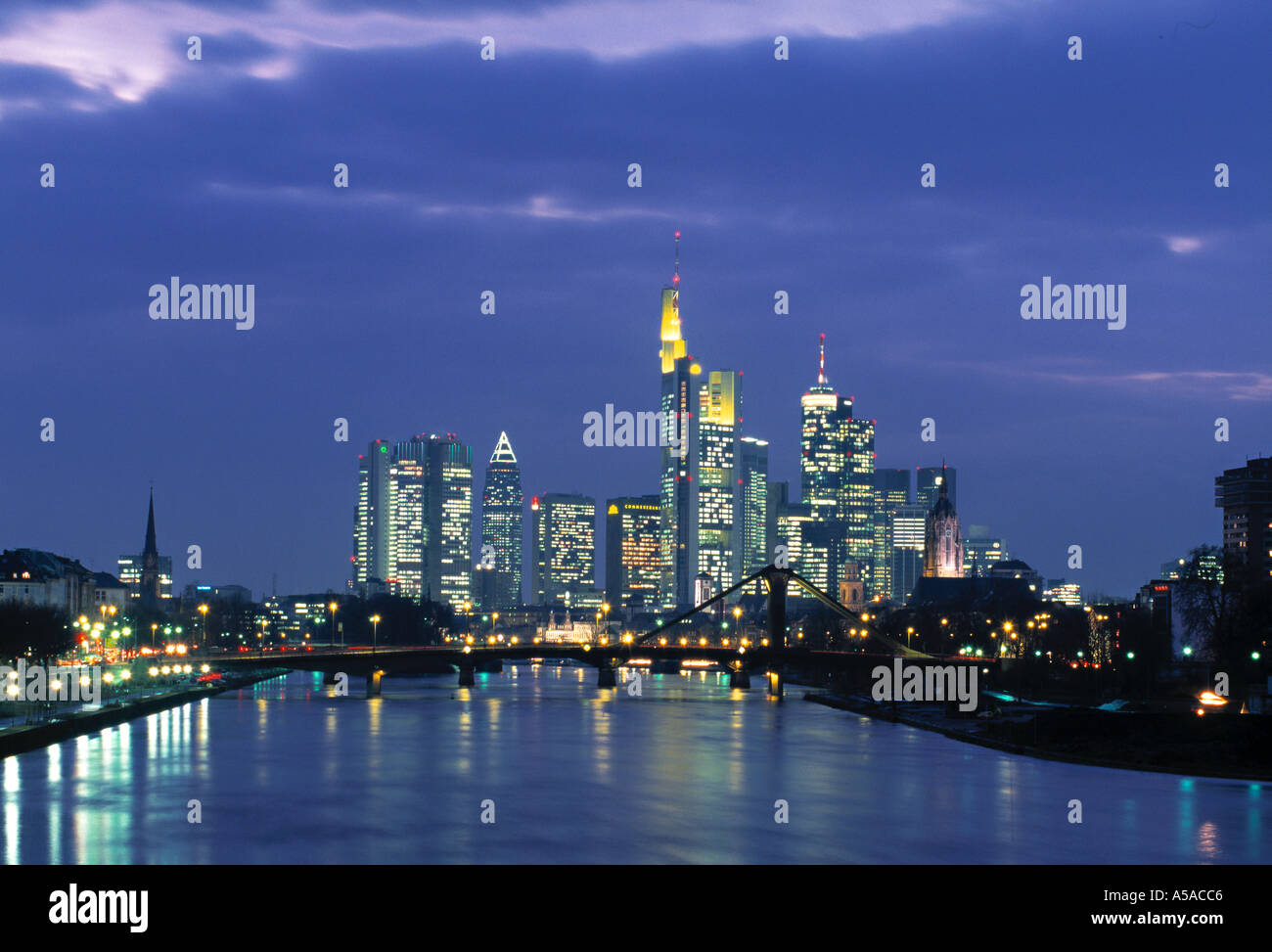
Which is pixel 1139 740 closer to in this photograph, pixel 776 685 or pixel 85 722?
pixel 85 722

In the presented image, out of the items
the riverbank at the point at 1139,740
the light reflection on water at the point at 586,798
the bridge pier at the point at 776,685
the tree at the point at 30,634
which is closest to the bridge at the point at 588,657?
the bridge pier at the point at 776,685

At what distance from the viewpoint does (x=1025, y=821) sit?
55156 millimetres

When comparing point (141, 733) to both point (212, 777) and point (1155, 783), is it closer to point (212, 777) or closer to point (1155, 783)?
point (212, 777)

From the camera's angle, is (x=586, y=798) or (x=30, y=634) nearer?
(x=586, y=798)

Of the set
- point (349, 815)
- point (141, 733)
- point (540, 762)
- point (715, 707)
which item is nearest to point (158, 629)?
point (715, 707)

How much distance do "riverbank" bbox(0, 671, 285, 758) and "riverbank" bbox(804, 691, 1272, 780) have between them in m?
49.6

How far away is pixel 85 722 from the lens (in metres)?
88.1

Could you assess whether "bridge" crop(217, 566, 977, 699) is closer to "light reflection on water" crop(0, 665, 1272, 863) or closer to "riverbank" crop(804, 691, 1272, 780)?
"light reflection on water" crop(0, 665, 1272, 863)

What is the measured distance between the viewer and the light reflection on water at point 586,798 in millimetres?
49469

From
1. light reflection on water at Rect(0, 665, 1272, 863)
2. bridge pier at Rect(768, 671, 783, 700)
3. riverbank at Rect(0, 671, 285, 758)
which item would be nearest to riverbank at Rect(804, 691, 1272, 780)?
light reflection on water at Rect(0, 665, 1272, 863)

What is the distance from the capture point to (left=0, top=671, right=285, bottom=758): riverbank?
74688 mm

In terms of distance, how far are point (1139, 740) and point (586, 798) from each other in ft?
98.5

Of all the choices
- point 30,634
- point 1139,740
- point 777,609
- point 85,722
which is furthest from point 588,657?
point 1139,740
